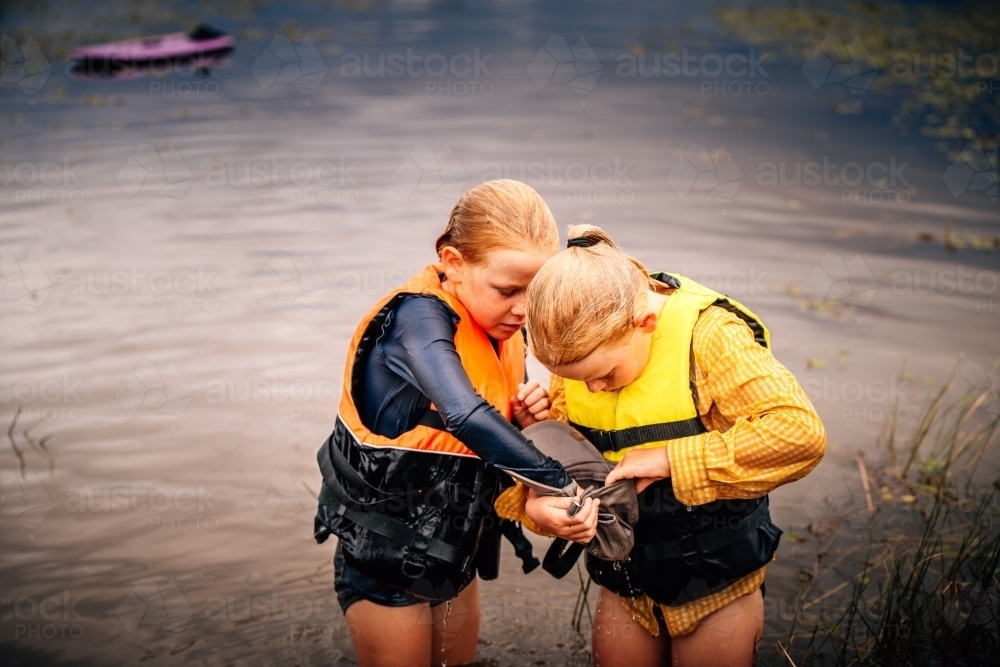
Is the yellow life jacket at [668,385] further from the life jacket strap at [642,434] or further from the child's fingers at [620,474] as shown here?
the child's fingers at [620,474]

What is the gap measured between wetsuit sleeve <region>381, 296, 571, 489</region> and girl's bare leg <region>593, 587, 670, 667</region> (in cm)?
62

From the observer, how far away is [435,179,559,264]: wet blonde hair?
3.05 meters

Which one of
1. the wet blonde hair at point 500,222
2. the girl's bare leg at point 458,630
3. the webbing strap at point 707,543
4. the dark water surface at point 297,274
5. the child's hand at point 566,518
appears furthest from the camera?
the dark water surface at point 297,274

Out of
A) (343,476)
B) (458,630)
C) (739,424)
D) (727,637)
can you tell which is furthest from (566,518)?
(458,630)

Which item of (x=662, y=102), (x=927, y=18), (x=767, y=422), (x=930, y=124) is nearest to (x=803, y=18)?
(x=927, y=18)

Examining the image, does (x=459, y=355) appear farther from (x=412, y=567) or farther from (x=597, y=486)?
(x=412, y=567)

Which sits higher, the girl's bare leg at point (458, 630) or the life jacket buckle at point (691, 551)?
the life jacket buckle at point (691, 551)

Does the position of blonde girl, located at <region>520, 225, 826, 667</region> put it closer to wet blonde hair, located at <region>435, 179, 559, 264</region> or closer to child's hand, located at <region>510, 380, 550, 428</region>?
child's hand, located at <region>510, 380, 550, 428</region>

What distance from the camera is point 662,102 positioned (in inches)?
603

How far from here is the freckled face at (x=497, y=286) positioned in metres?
3.05

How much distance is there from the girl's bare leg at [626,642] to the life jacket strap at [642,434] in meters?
0.58

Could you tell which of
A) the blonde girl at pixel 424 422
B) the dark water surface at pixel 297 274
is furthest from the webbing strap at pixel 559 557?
the dark water surface at pixel 297 274

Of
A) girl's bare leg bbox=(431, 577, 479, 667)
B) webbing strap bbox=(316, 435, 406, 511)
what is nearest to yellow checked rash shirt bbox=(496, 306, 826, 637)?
webbing strap bbox=(316, 435, 406, 511)

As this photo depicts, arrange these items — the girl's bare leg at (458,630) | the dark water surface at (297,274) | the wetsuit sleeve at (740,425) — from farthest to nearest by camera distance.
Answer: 1. the dark water surface at (297,274)
2. the girl's bare leg at (458,630)
3. the wetsuit sleeve at (740,425)
